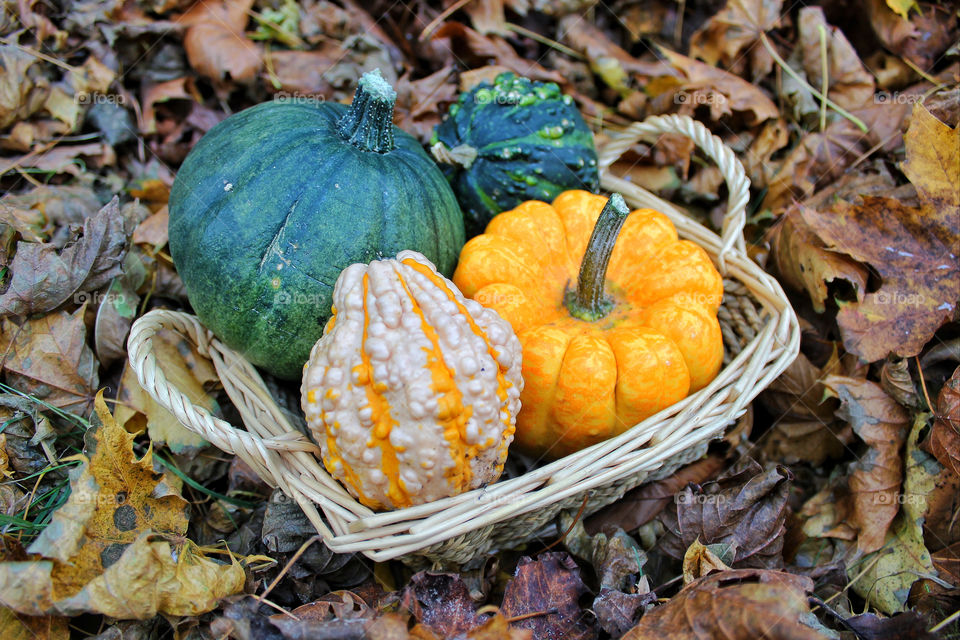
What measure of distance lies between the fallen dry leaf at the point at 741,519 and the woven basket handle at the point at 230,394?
1.16m

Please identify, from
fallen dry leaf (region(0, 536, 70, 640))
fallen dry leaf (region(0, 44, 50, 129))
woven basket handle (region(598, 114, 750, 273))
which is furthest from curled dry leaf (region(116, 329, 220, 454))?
woven basket handle (region(598, 114, 750, 273))

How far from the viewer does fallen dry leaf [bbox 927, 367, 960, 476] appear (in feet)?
6.93

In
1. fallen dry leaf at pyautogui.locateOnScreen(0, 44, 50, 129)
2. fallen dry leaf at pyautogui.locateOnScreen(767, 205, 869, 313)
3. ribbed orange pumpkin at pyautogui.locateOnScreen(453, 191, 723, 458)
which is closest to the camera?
ribbed orange pumpkin at pyautogui.locateOnScreen(453, 191, 723, 458)

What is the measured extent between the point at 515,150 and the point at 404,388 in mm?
1279

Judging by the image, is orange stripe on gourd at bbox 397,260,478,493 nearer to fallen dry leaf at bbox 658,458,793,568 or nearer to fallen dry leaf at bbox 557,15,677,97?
fallen dry leaf at bbox 658,458,793,568

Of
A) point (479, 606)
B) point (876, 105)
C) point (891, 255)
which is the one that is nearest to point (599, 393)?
point (479, 606)

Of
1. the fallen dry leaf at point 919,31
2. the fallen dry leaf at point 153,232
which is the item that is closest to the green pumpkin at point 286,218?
the fallen dry leaf at point 153,232

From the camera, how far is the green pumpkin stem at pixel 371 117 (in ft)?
7.00

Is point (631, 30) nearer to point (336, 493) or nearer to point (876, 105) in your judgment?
point (876, 105)

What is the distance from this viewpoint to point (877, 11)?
3238 millimetres

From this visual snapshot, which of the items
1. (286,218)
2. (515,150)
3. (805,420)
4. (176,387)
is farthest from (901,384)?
(176,387)

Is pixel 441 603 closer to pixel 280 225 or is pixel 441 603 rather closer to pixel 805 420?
pixel 280 225

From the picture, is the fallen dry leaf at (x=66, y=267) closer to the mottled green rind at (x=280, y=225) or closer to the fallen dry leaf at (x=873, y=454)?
the mottled green rind at (x=280, y=225)

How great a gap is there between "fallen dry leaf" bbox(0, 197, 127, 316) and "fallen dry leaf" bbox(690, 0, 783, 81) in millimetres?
2851
